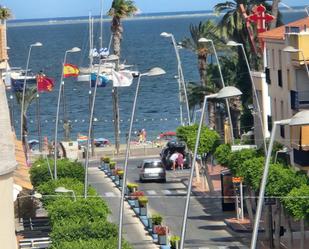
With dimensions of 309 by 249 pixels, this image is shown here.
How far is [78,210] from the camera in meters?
41.9

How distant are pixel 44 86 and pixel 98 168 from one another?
35.1 feet

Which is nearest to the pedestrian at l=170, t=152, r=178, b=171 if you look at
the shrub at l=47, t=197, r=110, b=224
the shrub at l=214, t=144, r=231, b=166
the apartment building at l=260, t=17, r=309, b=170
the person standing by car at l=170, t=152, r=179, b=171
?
the person standing by car at l=170, t=152, r=179, b=171

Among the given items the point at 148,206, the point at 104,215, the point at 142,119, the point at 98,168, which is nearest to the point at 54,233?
the point at 104,215

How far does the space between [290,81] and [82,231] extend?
19.7 m

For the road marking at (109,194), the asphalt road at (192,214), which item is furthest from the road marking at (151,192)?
the road marking at (109,194)

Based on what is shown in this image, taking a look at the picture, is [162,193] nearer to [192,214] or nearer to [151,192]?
[151,192]

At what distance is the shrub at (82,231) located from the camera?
36062mm

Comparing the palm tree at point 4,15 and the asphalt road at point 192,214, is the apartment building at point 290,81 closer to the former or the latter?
the asphalt road at point 192,214

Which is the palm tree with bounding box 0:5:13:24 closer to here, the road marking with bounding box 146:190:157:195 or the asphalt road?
the asphalt road

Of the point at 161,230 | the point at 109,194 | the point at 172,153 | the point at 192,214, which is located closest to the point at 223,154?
the point at 192,214

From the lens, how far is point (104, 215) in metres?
42.3

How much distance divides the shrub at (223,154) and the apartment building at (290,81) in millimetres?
2404

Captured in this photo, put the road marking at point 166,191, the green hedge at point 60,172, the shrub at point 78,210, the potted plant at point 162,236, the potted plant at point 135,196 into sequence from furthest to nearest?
the road marking at point 166,191 → the green hedge at point 60,172 → the potted plant at point 135,196 → the potted plant at point 162,236 → the shrub at point 78,210

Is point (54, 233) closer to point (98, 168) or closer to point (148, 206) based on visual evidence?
point (148, 206)
